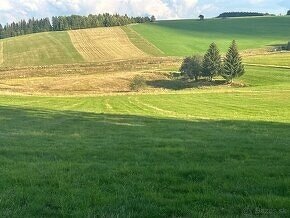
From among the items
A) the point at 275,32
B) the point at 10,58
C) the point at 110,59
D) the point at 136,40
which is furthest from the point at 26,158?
the point at 275,32

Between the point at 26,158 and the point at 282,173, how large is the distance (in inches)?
283

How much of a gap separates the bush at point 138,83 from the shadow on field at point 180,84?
192 cm

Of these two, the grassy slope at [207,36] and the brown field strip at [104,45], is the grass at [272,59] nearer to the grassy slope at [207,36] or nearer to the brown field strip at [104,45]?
the grassy slope at [207,36]

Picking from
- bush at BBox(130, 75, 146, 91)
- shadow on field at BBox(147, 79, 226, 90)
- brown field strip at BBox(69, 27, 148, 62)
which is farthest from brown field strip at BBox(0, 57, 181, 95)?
brown field strip at BBox(69, 27, 148, 62)

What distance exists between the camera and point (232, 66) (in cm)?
10431

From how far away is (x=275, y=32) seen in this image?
187m

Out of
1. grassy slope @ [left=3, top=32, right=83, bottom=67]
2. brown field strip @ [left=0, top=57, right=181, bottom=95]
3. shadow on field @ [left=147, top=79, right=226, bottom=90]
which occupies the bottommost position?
shadow on field @ [left=147, top=79, right=226, bottom=90]

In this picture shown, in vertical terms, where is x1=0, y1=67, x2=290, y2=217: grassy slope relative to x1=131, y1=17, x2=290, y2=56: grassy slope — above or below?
below

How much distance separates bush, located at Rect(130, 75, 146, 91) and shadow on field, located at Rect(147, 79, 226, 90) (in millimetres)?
1917

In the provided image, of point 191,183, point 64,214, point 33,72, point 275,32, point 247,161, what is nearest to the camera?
point 64,214

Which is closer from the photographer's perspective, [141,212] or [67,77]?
[141,212]

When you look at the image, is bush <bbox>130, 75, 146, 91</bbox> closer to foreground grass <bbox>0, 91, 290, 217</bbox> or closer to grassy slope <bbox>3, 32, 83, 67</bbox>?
grassy slope <bbox>3, 32, 83, 67</bbox>

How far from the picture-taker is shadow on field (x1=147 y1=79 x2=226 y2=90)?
100 meters

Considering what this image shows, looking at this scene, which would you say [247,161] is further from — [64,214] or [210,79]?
[210,79]
